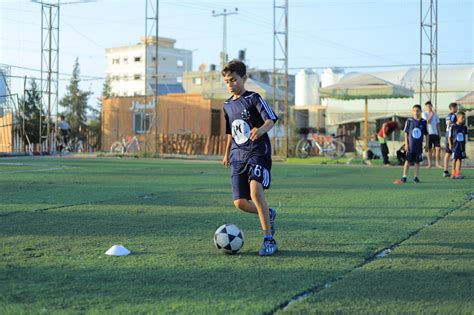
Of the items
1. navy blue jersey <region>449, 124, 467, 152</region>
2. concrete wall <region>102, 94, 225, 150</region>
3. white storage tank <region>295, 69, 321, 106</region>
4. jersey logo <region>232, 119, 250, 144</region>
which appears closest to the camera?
jersey logo <region>232, 119, 250, 144</region>

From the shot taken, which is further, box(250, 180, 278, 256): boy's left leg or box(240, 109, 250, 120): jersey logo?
box(240, 109, 250, 120): jersey logo

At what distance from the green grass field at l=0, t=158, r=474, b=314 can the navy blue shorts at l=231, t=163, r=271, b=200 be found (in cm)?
55

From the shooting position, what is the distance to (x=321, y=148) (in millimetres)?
25312

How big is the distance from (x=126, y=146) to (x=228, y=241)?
26.4 metres

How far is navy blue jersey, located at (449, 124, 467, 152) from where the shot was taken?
15.0 metres

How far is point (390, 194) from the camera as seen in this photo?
36.9ft

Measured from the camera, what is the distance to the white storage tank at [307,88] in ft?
181

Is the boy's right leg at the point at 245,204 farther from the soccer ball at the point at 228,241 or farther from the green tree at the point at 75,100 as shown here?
the green tree at the point at 75,100

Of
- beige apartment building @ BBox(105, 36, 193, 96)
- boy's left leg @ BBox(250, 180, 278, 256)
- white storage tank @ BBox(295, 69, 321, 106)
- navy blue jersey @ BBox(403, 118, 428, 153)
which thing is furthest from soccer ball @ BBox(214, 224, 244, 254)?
beige apartment building @ BBox(105, 36, 193, 96)

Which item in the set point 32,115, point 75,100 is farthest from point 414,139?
point 75,100

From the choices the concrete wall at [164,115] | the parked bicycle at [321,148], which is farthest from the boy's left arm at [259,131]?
the concrete wall at [164,115]

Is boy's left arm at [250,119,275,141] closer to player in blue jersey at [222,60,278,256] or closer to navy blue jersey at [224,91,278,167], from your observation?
player in blue jersey at [222,60,278,256]

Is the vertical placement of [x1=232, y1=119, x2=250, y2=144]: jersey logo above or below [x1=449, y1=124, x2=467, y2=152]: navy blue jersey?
below

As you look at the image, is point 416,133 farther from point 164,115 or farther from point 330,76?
point 330,76
